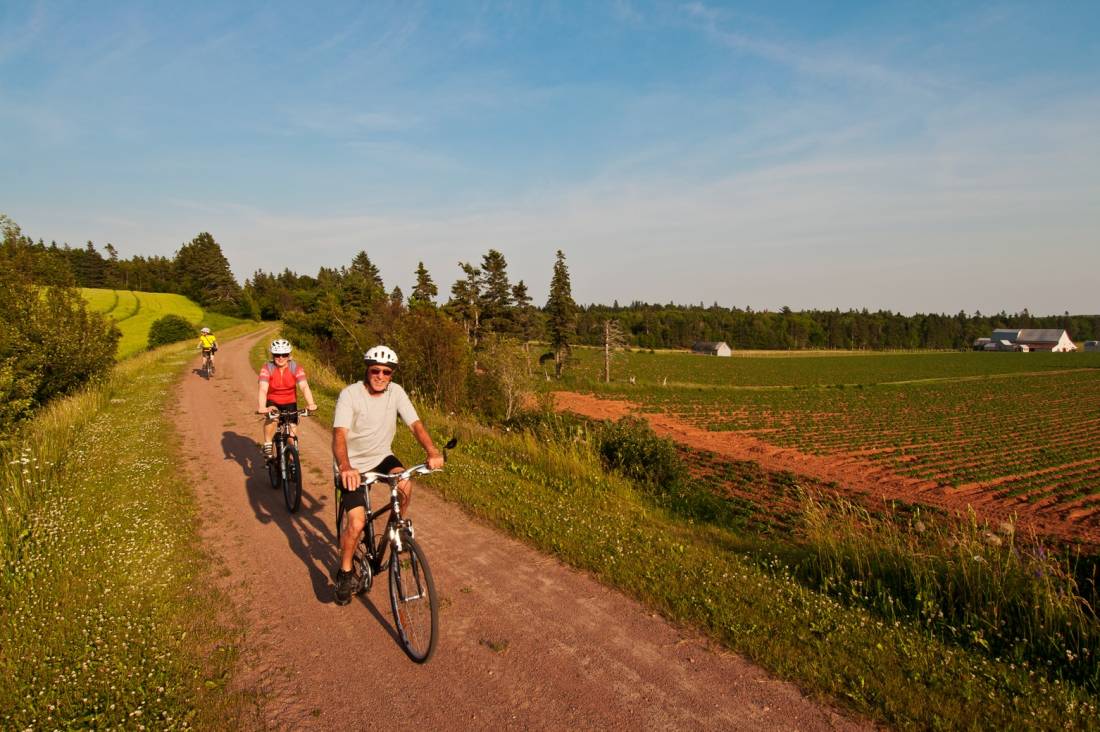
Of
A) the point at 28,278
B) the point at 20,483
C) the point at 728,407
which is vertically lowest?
the point at 728,407

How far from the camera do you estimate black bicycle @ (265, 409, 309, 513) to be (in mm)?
7578

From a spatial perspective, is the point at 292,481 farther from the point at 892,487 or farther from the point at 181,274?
the point at 181,274

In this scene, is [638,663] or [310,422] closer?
[638,663]

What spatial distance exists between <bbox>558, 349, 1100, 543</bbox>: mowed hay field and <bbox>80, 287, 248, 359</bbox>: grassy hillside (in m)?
45.1

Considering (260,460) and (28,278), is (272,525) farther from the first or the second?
(28,278)

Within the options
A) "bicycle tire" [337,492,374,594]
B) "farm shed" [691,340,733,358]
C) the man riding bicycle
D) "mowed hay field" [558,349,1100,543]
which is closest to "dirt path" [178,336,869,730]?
"bicycle tire" [337,492,374,594]

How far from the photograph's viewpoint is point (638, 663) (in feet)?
13.3

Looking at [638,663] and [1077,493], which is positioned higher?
[638,663]

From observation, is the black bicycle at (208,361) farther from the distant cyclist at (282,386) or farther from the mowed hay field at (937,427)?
the mowed hay field at (937,427)

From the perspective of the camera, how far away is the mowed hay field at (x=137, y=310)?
164 feet

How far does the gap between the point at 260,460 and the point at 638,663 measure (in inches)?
354

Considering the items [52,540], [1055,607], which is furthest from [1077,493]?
[52,540]

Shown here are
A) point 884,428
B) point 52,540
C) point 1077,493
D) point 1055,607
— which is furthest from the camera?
point 884,428

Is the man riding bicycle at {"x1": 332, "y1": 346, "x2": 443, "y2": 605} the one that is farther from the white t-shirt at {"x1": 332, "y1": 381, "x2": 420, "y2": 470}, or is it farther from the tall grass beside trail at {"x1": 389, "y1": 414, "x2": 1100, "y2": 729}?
the tall grass beside trail at {"x1": 389, "y1": 414, "x2": 1100, "y2": 729}
